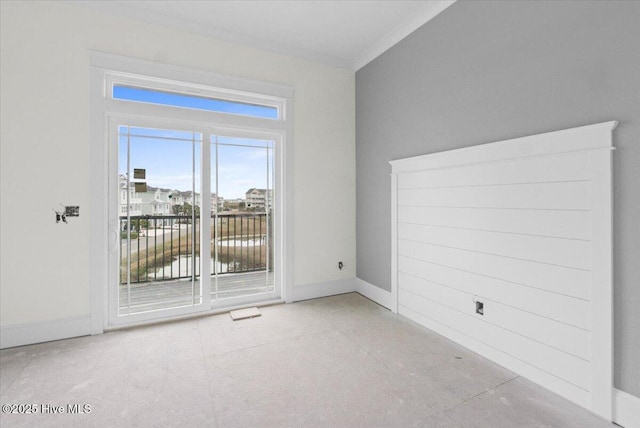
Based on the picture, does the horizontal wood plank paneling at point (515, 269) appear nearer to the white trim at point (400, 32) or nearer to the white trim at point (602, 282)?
the white trim at point (602, 282)

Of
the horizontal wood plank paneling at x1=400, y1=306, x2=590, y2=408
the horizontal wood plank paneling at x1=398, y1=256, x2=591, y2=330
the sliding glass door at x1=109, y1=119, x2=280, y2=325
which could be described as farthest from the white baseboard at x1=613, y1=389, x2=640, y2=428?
the sliding glass door at x1=109, y1=119, x2=280, y2=325

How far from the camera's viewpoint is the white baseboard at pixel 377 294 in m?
3.15

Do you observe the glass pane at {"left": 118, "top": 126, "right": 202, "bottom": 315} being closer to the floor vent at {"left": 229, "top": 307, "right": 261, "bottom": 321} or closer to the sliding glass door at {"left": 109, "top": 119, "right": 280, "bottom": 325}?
the sliding glass door at {"left": 109, "top": 119, "right": 280, "bottom": 325}

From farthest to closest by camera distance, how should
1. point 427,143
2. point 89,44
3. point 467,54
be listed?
point 427,143, point 89,44, point 467,54

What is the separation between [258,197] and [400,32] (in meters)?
2.30

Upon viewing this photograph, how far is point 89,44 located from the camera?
8.41ft

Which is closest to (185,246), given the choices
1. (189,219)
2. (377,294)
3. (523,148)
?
(189,219)

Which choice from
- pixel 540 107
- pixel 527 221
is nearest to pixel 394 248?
pixel 527 221

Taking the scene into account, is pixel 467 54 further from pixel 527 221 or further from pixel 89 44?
pixel 89 44

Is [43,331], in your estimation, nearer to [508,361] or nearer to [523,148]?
[508,361]

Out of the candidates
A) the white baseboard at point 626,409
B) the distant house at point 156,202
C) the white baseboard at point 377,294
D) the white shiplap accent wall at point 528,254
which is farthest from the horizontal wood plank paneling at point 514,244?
the distant house at point 156,202

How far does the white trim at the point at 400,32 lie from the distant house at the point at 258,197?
197 cm

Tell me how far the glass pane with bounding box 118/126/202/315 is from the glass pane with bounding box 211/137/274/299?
21cm

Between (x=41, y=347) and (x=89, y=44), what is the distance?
102 inches
